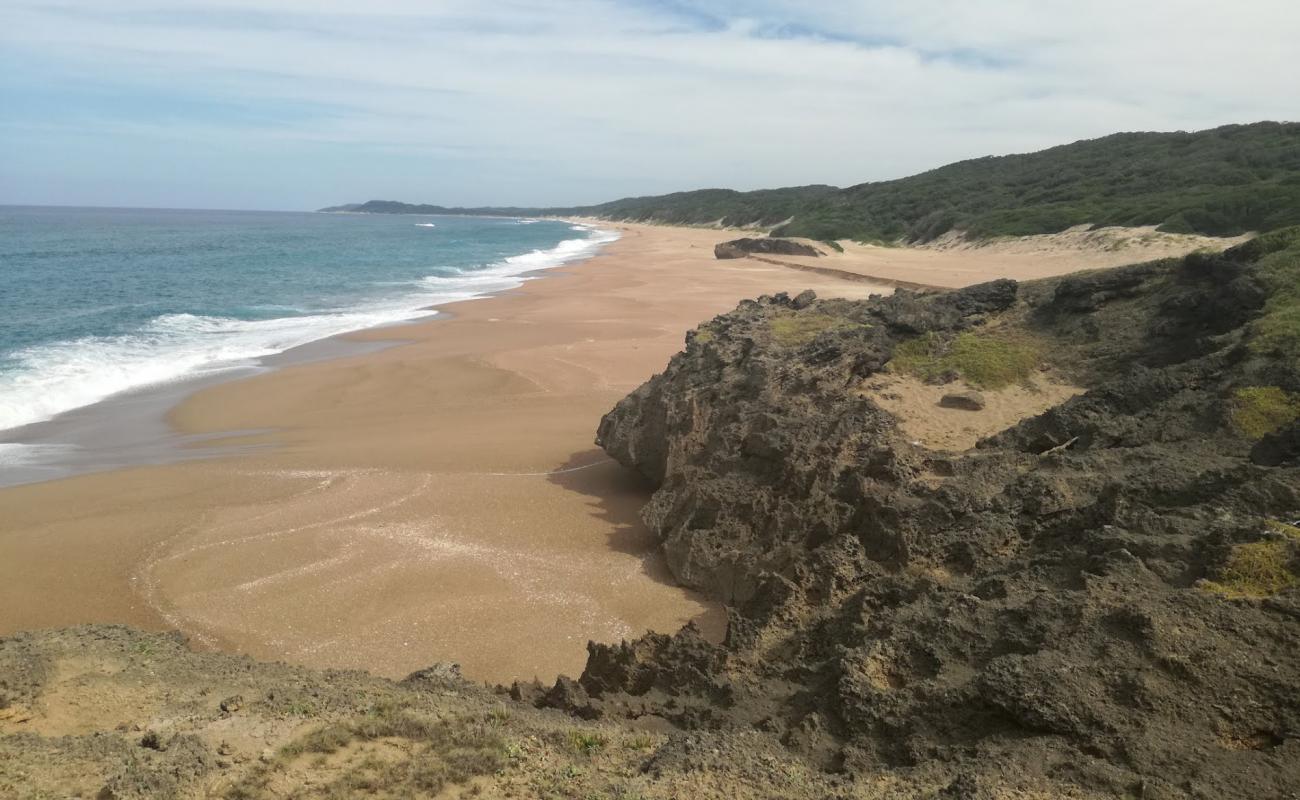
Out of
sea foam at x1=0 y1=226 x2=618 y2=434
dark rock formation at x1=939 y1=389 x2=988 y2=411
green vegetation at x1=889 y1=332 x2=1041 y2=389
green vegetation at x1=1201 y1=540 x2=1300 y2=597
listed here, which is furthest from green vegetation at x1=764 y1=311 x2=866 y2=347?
sea foam at x1=0 y1=226 x2=618 y2=434

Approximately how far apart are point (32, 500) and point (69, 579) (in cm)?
313

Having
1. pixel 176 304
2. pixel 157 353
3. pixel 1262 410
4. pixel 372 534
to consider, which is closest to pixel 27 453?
pixel 372 534

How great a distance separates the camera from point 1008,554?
6012 millimetres

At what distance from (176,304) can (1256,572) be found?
112ft

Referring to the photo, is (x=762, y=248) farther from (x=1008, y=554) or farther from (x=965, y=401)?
(x=1008, y=554)

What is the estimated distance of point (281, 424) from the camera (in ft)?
48.5

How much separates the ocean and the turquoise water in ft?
0.16

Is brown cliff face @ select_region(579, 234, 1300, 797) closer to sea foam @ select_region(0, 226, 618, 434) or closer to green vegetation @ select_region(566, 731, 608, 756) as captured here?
green vegetation @ select_region(566, 731, 608, 756)

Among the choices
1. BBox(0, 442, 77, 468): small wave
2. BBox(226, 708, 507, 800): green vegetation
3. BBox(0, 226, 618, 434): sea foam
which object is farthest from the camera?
BBox(0, 226, 618, 434): sea foam

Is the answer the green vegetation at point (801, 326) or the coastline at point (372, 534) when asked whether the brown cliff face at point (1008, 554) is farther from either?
the coastline at point (372, 534)

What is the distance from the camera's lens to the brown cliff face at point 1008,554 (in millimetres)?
3816

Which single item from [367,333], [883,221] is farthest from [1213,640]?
[883,221]

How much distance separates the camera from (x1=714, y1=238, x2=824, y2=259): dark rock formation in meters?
42.3

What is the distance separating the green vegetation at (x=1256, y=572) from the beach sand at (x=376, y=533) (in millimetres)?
4276
